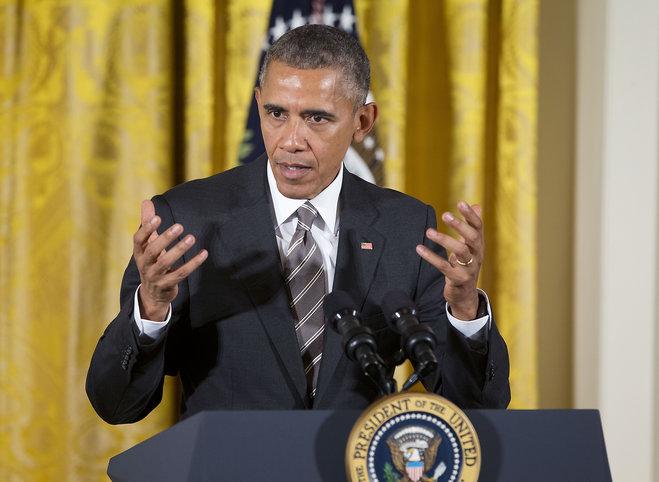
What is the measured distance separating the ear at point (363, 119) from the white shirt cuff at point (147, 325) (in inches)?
25.4

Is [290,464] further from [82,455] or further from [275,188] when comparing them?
[82,455]

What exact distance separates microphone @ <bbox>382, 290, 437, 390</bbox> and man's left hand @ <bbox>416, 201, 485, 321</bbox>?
0.34 ft

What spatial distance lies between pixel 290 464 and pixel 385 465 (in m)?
0.12

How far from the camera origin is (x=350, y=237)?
5.54 feet

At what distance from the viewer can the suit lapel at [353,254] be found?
1.52 metres

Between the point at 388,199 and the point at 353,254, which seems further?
the point at 388,199

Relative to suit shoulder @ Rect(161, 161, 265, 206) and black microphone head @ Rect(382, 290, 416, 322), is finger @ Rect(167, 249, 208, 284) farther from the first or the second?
suit shoulder @ Rect(161, 161, 265, 206)

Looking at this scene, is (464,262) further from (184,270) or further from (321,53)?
(321,53)

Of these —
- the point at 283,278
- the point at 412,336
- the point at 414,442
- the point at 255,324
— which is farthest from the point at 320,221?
the point at 414,442

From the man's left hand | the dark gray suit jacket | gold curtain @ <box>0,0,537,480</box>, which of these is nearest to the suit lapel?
the dark gray suit jacket

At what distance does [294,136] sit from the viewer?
5.25 ft

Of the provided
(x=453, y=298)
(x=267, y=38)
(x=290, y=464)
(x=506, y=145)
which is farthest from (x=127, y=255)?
(x=290, y=464)

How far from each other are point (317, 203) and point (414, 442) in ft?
2.62

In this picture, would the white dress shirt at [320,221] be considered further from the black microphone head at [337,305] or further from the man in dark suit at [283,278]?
the black microphone head at [337,305]
